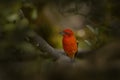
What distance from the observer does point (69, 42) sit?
1.23m

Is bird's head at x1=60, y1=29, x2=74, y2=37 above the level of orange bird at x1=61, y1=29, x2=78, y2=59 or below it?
above

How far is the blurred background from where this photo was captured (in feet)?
4.30

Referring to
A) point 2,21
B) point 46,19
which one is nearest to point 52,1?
point 46,19

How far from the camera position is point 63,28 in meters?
1.31

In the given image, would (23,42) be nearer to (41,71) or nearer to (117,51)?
(41,71)

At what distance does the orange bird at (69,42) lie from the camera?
1229 millimetres

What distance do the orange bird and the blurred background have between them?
0.03 m

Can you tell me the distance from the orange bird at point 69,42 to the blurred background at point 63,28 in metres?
0.03

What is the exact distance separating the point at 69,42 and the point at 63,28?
0.09 meters

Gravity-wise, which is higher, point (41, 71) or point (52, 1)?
point (52, 1)

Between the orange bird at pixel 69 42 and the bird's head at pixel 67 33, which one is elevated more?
the bird's head at pixel 67 33

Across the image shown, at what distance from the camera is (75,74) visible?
141 cm

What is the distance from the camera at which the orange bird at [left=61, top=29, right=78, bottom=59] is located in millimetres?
1229

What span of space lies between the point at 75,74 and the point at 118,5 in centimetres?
26
